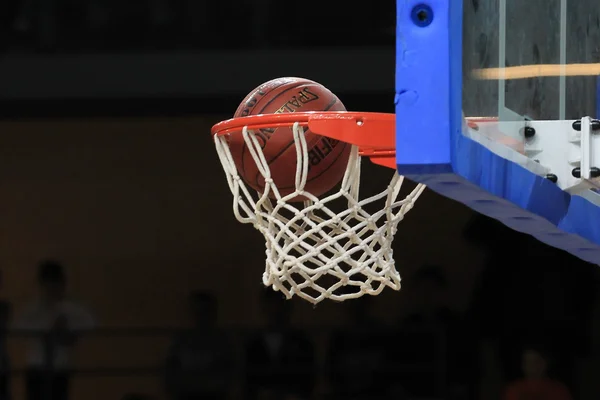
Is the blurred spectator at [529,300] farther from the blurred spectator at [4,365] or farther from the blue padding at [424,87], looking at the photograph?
the blue padding at [424,87]

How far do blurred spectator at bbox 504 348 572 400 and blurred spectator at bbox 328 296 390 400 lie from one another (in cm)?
58

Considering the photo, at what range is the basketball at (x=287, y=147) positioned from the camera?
2102mm

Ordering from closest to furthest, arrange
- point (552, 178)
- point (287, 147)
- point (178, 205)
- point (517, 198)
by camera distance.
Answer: point (517, 198) → point (552, 178) → point (287, 147) → point (178, 205)

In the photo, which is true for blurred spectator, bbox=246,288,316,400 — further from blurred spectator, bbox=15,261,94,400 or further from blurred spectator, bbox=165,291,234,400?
blurred spectator, bbox=15,261,94,400

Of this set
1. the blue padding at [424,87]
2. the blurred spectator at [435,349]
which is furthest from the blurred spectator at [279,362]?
the blue padding at [424,87]

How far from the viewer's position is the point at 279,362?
498cm

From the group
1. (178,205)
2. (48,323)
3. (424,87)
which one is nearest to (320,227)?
(424,87)

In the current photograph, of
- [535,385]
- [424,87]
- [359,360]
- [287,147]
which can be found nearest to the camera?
[424,87]

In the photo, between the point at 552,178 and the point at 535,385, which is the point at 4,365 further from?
the point at 552,178

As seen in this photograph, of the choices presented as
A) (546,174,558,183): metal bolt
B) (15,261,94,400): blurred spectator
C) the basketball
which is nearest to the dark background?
(15,261,94,400): blurred spectator

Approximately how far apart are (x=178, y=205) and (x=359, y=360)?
53.8 inches

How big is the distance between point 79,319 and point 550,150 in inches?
155

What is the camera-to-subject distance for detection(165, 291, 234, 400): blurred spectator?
16.4ft

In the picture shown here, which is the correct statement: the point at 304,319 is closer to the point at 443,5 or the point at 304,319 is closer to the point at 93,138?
the point at 93,138
